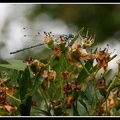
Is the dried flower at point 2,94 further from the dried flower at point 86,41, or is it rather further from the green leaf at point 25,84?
the dried flower at point 86,41

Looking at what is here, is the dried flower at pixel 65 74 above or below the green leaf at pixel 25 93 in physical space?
above

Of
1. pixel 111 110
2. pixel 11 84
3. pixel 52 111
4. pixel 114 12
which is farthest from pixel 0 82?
pixel 114 12

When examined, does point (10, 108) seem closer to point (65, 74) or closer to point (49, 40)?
point (65, 74)

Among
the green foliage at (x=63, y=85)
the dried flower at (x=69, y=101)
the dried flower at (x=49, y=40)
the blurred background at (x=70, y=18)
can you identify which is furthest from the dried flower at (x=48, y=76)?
the blurred background at (x=70, y=18)

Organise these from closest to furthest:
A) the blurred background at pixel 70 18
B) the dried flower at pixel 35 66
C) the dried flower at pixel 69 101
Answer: the dried flower at pixel 69 101, the dried flower at pixel 35 66, the blurred background at pixel 70 18

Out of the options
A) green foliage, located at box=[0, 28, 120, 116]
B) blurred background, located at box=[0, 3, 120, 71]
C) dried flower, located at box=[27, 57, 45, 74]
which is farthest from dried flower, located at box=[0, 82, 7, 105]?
blurred background, located at box=[0, 3, 120, 71]

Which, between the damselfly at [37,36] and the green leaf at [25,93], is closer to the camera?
the green leaf at [25,93]

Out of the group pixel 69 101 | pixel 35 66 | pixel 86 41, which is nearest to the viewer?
pixel 69 101

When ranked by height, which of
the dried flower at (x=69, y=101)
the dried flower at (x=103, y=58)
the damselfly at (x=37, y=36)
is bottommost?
the dried flower at (x=69, y=101)

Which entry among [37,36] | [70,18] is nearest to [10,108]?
[37,36]

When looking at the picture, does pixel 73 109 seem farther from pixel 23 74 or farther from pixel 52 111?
pixel 23 74

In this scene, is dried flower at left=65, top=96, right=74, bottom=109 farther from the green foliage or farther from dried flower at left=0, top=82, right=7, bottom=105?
dried flower at left=0, top=82, right=7, bottom=105
